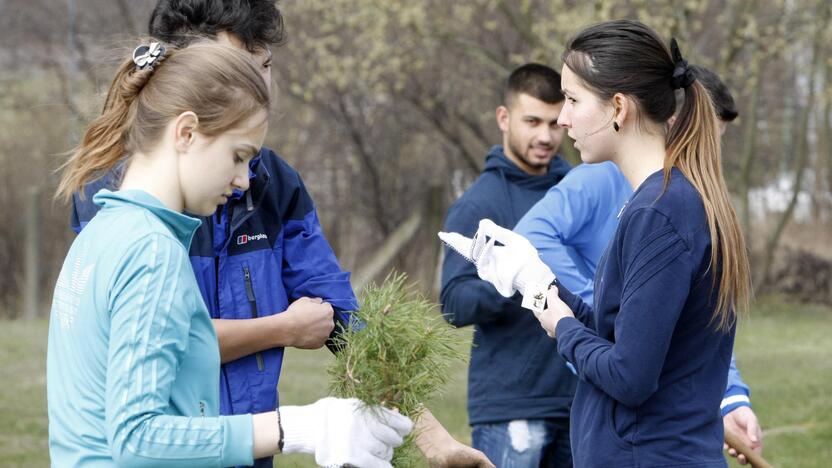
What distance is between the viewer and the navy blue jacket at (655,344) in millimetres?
2566

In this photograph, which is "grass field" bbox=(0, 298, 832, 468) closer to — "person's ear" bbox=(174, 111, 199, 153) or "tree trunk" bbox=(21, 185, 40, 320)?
"tree trunk" bbox=(21, 185, 40, 320)

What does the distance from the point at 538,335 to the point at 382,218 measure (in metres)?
12.1

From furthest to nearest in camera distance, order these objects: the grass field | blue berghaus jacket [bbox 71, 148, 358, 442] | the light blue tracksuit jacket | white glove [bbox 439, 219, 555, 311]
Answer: the grass field < white glove [bbox 439, 219, 555, 311] < blue berghaus jacket [bbox 71, 148, 358, 442] < the light blue tracksuit jacket

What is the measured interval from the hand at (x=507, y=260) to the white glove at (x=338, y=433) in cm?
96

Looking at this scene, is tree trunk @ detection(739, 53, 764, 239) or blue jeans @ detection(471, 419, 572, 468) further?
tree trunk @ detection(739, 53, 764, 239)

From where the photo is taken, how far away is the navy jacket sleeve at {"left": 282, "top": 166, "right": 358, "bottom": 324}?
9.65 ft

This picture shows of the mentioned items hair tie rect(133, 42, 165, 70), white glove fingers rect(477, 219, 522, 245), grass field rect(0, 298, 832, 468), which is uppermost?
hair tie rect(133, 42, 165, 70)

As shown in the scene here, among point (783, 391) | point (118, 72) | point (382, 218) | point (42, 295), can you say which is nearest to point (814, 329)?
point (783, 391)

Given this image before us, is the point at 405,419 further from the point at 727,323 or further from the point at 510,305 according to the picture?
the point at 510,305

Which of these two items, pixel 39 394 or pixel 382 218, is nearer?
pixel 39 394

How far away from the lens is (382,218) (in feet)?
53.2

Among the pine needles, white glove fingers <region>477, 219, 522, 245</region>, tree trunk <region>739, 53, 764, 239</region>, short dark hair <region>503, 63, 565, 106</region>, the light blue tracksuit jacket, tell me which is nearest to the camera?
the light blue tracksuit jacket

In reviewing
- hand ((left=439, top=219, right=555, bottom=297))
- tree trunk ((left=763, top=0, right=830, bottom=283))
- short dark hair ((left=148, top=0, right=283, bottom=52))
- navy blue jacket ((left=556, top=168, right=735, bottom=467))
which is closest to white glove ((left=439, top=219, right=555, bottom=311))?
hand ((left=439, top=219, right=555, bottom=297))

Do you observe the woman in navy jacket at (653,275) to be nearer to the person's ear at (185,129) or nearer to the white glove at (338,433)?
the white glove at (338,433)
